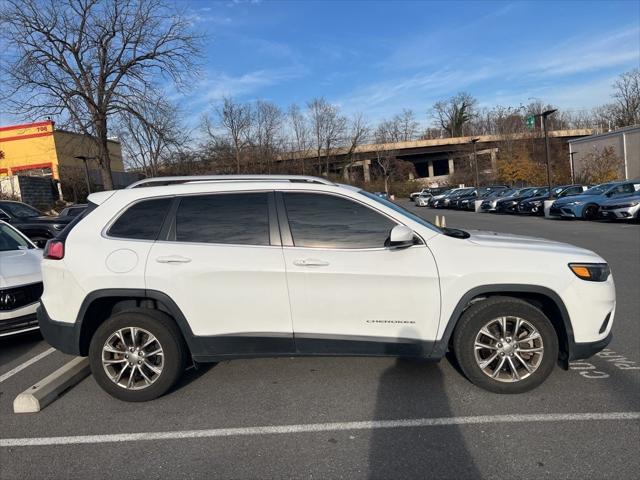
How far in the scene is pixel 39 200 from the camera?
39.7 meters

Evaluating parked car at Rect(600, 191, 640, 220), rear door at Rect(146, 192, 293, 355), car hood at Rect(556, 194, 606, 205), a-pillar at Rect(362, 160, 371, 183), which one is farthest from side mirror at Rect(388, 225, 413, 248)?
a-pillar at Rect(362, 160, 371, 183)

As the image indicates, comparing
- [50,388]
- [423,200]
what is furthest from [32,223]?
[423,200]

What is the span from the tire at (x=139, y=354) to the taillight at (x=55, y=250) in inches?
27.9

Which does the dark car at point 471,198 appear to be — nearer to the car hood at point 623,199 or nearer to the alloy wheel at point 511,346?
the car hood at point 623,199

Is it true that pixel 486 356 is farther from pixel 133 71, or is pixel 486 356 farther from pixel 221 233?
pixel 133 71

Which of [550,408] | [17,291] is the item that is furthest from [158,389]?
[550,408]

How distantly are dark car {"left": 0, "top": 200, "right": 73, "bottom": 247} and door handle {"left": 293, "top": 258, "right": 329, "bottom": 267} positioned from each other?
9607 millimetres

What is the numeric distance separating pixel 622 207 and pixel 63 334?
19.9 metres

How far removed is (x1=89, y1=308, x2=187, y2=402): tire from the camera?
3898mm

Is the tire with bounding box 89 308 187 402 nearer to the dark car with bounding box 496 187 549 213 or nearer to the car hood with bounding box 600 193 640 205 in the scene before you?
the car hood with bounding box 600 193 640 205

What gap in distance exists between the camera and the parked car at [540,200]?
2580 centimetres

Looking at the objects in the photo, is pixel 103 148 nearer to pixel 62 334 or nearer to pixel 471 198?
pixel 62 334

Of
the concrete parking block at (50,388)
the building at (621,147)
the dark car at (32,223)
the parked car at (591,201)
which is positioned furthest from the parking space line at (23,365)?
the building at (621,147)

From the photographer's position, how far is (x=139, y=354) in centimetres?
393
